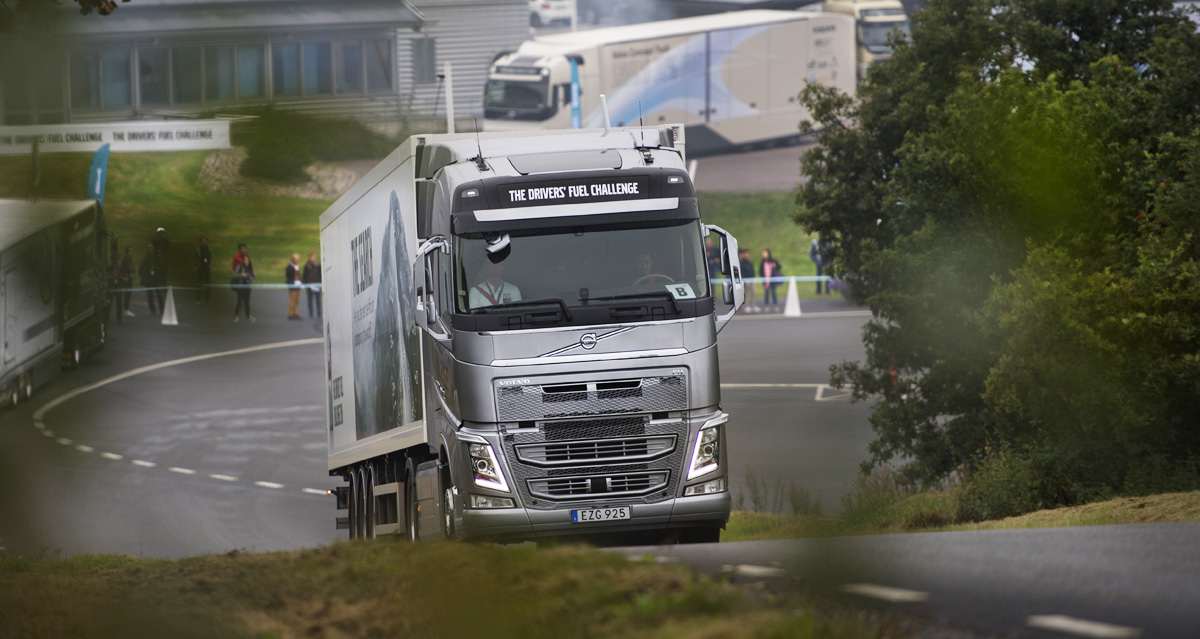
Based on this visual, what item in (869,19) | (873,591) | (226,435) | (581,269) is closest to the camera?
(873,591)

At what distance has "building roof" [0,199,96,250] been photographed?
106 centimetres

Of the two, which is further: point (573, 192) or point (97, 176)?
point (573, 192)

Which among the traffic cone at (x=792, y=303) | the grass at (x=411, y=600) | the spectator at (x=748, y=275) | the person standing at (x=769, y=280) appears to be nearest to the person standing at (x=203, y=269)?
the grass at (x=411, y=600)

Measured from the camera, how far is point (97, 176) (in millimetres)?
1184

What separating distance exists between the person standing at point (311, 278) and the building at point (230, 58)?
0.91 feet

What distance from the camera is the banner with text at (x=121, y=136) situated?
108 centimetres

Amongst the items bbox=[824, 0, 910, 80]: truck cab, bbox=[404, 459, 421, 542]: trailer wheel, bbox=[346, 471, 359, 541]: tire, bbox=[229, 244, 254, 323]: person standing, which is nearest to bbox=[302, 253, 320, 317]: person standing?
bbox=[229, 244, 254, 323]: person standing

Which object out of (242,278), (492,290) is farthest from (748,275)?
(242,278)

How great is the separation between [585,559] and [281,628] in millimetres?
1798

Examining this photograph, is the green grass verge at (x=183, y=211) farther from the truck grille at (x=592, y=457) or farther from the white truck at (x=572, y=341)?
the truck grille at (x=592, y=457)

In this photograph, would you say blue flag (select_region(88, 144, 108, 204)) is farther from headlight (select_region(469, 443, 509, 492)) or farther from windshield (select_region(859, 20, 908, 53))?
windshield (select_region(859, 20, 908, 53))

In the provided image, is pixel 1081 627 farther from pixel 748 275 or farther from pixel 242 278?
pixel 748 275

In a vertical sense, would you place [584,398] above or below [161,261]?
below

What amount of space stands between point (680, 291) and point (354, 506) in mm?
7333
